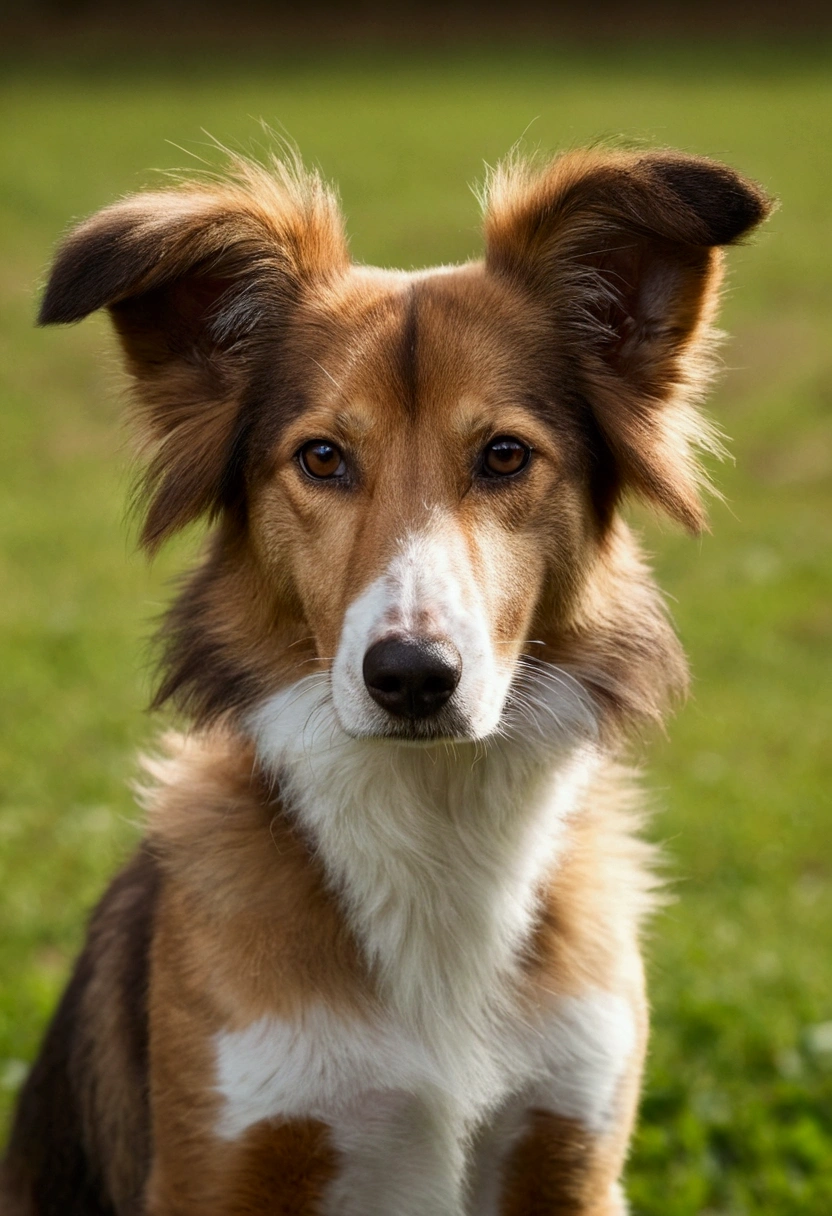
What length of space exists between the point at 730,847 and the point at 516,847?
10.2 feet

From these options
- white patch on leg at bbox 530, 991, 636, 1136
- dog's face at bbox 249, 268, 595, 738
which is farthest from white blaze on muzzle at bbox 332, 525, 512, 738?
white patch on leg at bbox 530, 991, 636, 1136

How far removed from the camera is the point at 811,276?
15.6 m

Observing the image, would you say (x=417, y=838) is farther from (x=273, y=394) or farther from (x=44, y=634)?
(x=44, y=634)

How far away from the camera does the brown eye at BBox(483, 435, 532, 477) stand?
3041mm

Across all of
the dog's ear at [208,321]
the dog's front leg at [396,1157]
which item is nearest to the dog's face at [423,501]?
the dog's ear at [208,321]

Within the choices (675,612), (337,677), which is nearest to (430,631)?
(337,677)

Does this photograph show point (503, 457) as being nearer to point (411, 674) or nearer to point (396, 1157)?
point (411, 674)

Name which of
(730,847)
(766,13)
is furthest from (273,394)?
(766,13)

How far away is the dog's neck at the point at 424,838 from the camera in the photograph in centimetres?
320

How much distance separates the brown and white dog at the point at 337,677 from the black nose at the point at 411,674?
0.14 metres

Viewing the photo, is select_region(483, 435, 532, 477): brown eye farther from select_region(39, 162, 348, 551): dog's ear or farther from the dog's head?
select_region(39, 162, 348, 551): dog's ear

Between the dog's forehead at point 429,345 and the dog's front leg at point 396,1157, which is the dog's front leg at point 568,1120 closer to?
the dog's front leg at point 396,1157

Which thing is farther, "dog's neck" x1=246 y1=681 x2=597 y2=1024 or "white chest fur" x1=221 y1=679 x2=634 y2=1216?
"dog's neck" x1=246 y1=681 x2=597 y2=1024

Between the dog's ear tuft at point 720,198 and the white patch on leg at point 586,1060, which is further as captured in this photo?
the white patch on leg at point 586,1060
